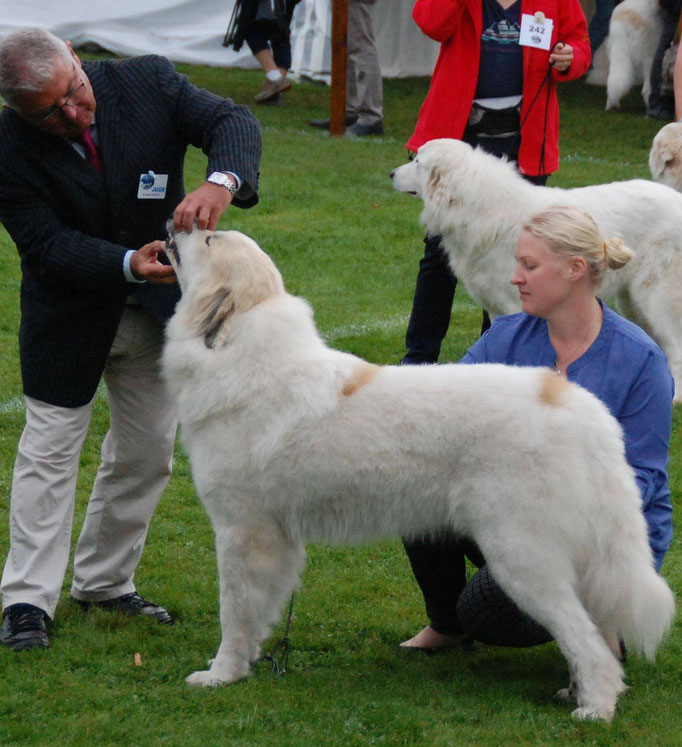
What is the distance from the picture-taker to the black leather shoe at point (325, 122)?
1270 cm

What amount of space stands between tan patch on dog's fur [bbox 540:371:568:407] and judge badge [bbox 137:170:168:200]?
1524 mm

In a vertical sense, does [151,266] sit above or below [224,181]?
below

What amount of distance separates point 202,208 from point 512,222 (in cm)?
284

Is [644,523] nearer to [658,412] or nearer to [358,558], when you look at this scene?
[658,412]

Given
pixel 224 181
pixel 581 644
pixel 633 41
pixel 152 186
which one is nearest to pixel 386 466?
pixel 581 644

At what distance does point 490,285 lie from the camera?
243 inches

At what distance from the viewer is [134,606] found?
4203mm

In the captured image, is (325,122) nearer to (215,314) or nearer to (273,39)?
(273,39)

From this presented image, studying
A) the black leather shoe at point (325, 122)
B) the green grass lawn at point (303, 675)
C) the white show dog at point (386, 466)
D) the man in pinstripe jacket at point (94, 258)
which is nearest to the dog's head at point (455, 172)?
the green grass lawn at point (303, 675)

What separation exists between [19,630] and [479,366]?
188cm

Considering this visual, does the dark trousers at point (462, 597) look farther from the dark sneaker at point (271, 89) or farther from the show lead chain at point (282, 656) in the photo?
the dark sneaker at point (271, 89)

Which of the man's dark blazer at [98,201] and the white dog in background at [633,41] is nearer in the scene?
the man's dark blazer at [98,201]

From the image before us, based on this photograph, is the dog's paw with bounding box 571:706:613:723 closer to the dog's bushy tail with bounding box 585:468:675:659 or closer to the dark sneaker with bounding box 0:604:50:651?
the dog's bushy tail with bounding box 585:468:675:659

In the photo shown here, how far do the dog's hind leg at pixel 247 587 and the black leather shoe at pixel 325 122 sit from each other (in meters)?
9.75
